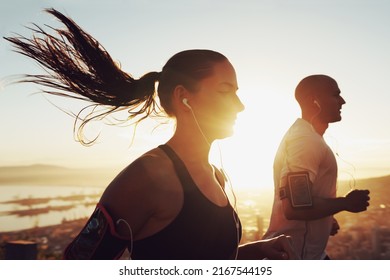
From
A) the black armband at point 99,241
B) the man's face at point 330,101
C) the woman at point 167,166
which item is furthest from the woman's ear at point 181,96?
the man's face at point 330,101

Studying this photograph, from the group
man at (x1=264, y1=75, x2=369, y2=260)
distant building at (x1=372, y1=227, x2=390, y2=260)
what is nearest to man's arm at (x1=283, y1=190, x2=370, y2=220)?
man at (x1=264, y1=75, x2=369, y2=260)

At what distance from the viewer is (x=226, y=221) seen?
7.21 ft

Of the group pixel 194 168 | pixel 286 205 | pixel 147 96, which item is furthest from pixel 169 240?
pixel 286 205

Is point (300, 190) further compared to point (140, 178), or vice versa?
point (300, 190)

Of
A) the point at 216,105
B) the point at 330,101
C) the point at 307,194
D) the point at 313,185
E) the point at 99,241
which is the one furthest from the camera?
the point at 330,101

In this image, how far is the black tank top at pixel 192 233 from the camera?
6.57 ft

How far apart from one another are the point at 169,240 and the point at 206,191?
1.02 ft

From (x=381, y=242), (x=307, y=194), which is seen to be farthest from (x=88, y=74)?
(x=381, y=242)

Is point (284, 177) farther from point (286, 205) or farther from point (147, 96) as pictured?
point (147, 96)

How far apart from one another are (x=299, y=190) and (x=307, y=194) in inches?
2.1

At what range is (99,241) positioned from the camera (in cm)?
195

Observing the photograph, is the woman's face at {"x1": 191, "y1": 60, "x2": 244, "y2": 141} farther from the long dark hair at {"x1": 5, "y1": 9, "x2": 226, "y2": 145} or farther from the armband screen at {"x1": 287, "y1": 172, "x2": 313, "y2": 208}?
the armband screen at {"x1": 287, "y1": 172, "x2": 313, "y2": 208}

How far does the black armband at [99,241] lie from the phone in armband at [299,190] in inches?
66.6

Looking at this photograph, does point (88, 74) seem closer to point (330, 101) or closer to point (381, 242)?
point (330, 101)
